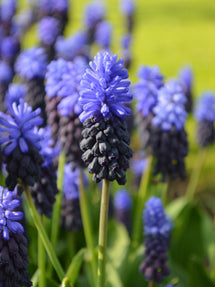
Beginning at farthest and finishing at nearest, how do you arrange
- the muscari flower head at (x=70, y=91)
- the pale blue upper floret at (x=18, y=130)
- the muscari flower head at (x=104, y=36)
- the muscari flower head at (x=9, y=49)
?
1. the muscari flower head at (x=104, y=36)
2. the muscari flower head at (x=9, y=49)
3. the muscari flower head at (x=70, y=91)
4. the pale blue upper floret at (x=18, y=130)

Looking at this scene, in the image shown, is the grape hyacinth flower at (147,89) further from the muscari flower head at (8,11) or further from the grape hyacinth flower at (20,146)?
the muscari flower head at (8,11)

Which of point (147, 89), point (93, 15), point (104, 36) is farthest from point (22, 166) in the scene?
point (93, 15)

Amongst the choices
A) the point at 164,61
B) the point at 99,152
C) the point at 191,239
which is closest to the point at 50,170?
the point at 99,152

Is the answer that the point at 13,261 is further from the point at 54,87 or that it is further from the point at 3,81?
the point at 3,81

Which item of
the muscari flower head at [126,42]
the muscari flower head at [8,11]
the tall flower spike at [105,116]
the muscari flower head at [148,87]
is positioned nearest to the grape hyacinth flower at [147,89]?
Answer: the muscari flower head at [148,87]

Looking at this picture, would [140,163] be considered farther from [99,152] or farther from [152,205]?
[99,152]

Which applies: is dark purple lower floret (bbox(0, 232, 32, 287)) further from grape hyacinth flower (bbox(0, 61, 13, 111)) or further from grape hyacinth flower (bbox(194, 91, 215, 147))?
grape hyacinth flower (bbox(0, 61, 13, 111))

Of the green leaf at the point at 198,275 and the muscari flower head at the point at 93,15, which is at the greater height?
the muscari flower head at the point at 93,15

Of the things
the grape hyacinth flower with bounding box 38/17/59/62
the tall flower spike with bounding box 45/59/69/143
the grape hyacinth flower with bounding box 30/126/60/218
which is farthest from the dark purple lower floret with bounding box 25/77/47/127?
the grape hyacinth flower with bounding box 38/17/59/62
